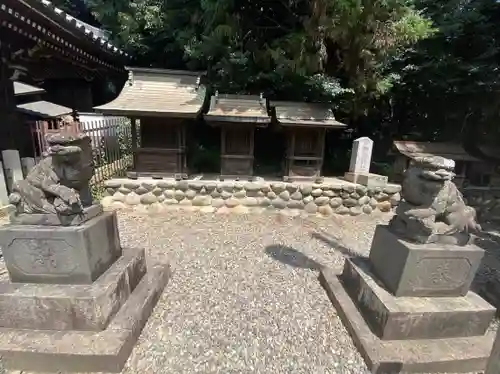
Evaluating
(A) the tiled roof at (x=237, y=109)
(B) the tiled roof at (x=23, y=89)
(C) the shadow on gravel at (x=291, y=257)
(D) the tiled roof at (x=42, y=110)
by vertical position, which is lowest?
(C) the shadow on gravel at (x=291, y=257)

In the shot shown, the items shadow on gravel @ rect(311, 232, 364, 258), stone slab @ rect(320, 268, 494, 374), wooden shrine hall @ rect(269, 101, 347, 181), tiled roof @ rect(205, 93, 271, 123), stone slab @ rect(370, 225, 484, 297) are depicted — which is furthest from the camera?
wooden shrine hall @ rect(269, 101, 347, 181)

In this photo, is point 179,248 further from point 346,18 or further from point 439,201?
point 346,18

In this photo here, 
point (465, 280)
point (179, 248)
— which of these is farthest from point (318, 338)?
point (179, 248)

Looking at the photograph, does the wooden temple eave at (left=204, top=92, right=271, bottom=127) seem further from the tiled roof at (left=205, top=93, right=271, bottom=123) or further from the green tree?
the green tree

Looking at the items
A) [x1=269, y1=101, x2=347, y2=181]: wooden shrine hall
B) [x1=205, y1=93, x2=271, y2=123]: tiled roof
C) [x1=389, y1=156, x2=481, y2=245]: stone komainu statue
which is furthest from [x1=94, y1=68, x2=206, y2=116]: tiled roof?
[x1=389, y1=156, x2=481, y2=245]: stone komainu statue

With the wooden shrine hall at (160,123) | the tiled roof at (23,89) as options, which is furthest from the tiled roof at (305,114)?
the tiled roof at (23,89)

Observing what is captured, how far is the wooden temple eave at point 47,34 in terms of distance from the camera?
15.0 feet

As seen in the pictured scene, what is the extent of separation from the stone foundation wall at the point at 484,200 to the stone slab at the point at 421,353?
5.49 meters

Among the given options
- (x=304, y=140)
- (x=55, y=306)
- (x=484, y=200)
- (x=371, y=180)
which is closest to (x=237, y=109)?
(x=304, y=140)

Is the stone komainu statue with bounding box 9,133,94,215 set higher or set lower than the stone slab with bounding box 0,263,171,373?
higher

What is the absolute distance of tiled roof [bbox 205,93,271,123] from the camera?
641 cm

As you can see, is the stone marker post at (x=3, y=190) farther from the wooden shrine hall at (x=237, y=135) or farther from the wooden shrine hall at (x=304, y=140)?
the wooden shrine hall at (x=304, y=140)

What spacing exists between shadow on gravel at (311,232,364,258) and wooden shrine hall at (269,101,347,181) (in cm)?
196

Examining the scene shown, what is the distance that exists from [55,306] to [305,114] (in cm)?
604
